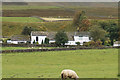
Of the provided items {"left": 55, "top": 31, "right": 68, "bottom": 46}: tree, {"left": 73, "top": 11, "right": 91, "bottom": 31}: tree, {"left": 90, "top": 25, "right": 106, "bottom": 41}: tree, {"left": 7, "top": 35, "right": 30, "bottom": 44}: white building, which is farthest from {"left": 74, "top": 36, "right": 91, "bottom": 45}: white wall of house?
{"left": 73, "top": 11, "right": 91, "bottom": 31}: tree

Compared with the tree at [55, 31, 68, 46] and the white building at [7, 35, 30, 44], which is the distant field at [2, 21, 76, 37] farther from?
the tree at [55, 31, 68, 46]

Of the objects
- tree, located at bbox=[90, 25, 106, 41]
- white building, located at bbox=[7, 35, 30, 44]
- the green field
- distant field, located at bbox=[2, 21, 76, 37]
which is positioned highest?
distant field, located at bbox=[2, 21, 76, 37]

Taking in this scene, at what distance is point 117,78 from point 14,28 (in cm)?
10257

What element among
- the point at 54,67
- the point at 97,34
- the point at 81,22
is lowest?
the point at 54,67

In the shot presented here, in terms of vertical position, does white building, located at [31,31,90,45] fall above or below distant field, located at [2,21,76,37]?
below

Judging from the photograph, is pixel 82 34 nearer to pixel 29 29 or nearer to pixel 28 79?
pixel 29 29

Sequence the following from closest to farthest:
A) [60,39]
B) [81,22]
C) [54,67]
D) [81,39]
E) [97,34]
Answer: [54,67] → [60,39] → [97,34] → [81,39] → [81,22]

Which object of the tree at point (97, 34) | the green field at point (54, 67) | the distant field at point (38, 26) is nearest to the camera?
the green field at point (54, 67)

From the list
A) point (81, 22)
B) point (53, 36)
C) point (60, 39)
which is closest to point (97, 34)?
point (60, 39)

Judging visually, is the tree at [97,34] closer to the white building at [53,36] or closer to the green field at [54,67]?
the white building at [53,36]

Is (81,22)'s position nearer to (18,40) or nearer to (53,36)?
(53,36)

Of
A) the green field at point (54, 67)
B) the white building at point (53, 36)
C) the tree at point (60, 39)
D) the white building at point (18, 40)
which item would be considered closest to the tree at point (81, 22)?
the white building at point (53, 36)

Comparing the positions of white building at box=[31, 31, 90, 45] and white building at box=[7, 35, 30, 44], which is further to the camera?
white building at box=[31, 31, 90, 45]

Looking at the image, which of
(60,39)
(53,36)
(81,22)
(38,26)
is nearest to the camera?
(60,39)
